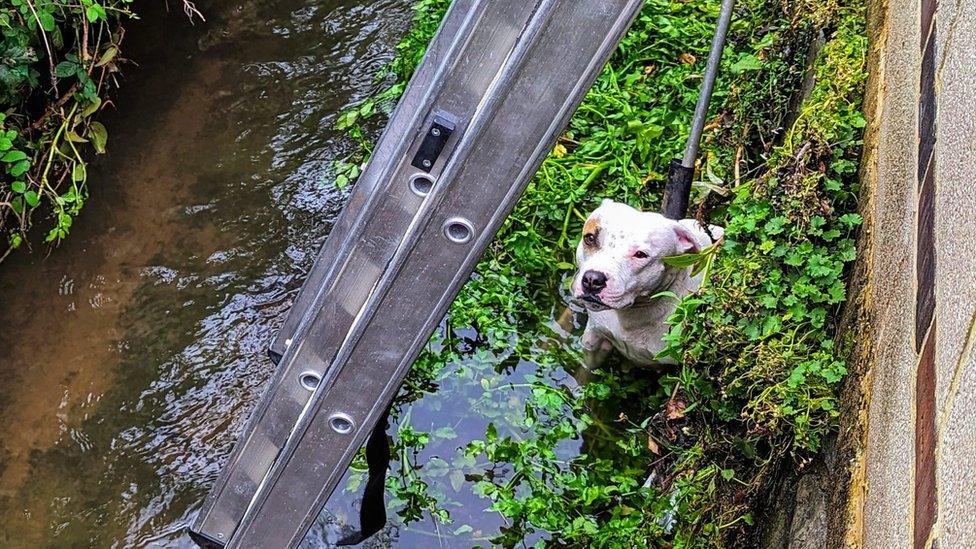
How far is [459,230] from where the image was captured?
6.53 ft

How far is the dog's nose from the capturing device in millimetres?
3502

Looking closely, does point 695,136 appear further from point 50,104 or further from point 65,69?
point 50,104

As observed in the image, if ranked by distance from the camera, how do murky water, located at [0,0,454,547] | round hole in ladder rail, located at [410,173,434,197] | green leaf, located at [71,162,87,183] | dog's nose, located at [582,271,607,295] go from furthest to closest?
green leaf, located at [71,162,87,183]
murky water, located at [0,0,454,547]
dog's nose, located at [582,271,607,295]
round hole in ladder rail, located at [410,173,434,197]

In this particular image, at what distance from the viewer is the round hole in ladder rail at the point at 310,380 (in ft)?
7.36

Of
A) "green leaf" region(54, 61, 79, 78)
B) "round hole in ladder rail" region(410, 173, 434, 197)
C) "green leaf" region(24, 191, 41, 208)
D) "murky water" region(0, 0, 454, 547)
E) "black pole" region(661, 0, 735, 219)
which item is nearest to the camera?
"round hole in ladder rail" region(410, 173, 434, 197)

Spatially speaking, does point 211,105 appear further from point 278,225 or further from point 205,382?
point 205,382

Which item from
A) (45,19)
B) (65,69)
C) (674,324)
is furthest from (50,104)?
(674,324)

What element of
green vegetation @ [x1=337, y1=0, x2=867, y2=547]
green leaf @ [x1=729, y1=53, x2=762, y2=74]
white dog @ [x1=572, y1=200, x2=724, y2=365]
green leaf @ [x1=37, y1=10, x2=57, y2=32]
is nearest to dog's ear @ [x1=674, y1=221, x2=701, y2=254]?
white dog @ [x1=572, y1=200, x2=724, y2=365]

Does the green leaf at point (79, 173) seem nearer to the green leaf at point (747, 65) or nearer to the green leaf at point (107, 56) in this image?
the green leaf at point (107, 56)

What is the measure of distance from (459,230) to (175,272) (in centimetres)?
266

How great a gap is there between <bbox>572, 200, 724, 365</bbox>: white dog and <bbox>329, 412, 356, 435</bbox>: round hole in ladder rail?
145 centimetres

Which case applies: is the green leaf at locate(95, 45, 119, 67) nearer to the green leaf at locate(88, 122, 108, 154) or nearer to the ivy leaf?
the green leaf at locate(88, 122, 108, 154)

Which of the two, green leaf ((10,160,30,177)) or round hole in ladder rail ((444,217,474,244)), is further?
green leaf ((10,160,30,177))

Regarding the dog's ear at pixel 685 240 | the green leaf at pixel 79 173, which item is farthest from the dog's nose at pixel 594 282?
the green leaf at pixel 79 173
